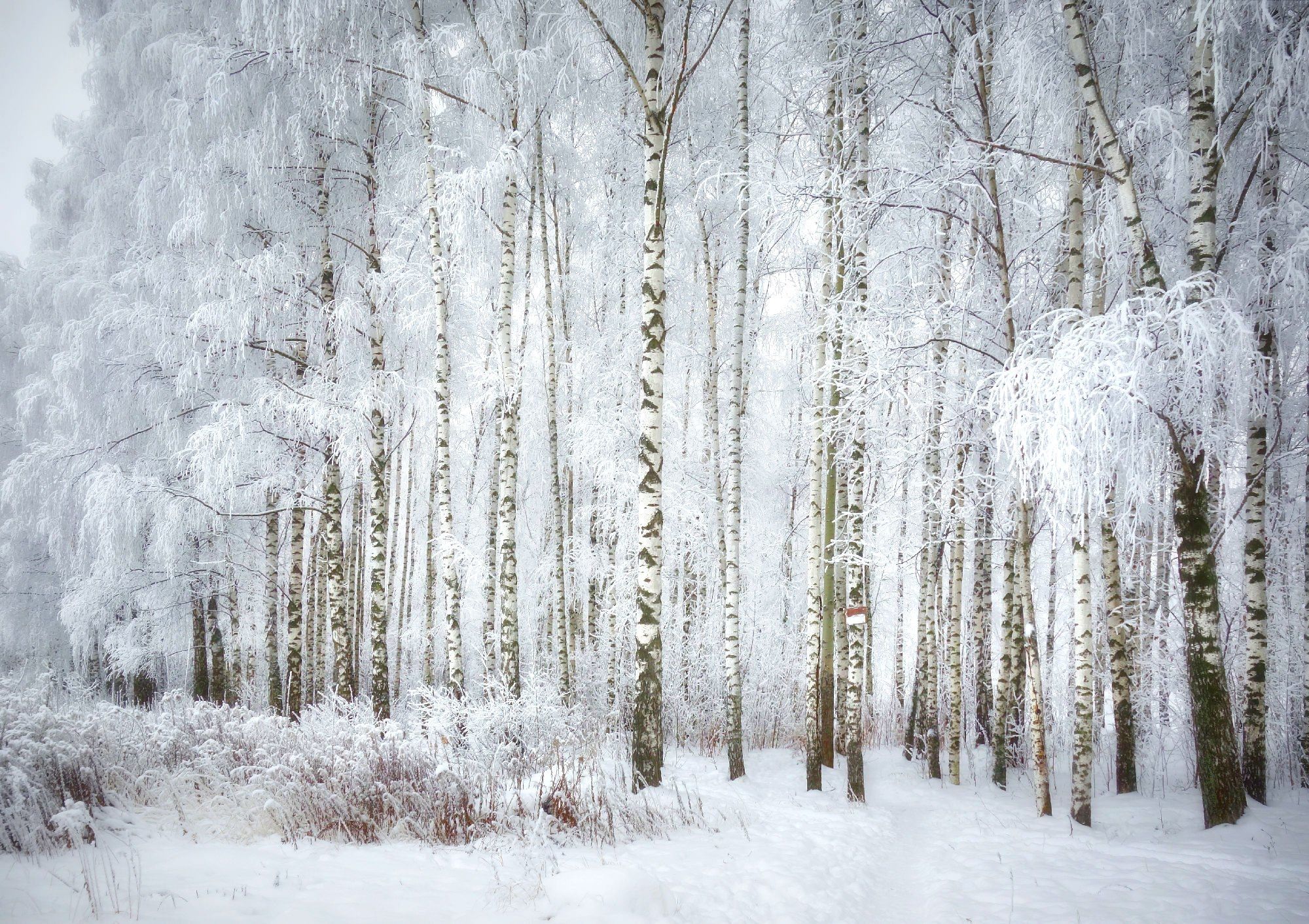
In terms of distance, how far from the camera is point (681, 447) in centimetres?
1234

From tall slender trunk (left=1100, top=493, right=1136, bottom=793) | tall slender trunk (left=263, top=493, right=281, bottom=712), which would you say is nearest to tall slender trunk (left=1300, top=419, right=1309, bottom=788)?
tall slender trunk (left=1100, top=493, right=1136, bottom=793)

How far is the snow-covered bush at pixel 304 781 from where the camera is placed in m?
4.16

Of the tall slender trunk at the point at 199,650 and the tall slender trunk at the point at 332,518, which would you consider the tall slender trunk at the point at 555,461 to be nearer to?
the tall slender trunk at the point at 332,518

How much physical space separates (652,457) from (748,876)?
361 cm

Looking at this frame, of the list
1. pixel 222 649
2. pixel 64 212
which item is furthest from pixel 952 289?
pixel 64 212

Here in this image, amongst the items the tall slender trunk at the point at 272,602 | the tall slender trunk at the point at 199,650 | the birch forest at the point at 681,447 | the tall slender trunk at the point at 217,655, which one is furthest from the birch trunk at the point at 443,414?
the tall slender trunk at the point at 199,650

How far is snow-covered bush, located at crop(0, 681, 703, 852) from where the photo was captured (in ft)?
13.6

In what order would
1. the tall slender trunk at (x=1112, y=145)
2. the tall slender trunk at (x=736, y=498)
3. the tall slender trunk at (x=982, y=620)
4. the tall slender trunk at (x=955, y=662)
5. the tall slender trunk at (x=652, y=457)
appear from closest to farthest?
1. the tall slender trunk at (x=1112, y=145)
2. the tall slender trunk at (x=652, y=457)
3. the tall slender trunk at (x=736, y=498)
4. the tall slender trunk at (x=955, y=662)
5. the tall slender trunk at (x=982, y=620)

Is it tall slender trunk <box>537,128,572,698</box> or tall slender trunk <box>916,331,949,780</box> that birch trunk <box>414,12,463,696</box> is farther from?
tall slender trunk <box>916,331,949,780</box>

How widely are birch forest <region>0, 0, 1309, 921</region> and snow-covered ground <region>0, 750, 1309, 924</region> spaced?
45 millimetres

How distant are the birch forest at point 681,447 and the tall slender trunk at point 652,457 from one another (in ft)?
0.18

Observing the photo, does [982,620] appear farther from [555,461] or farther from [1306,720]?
[555,461]

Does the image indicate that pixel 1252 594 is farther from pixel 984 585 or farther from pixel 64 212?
pixel 64 212

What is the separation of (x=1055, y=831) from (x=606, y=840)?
405 centimetres
